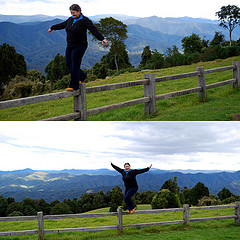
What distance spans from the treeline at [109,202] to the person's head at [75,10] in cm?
1500

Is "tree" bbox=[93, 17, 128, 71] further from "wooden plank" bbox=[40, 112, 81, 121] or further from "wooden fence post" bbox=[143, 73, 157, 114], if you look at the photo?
"wooden plank" bbox=[40, 112, 81, 121]

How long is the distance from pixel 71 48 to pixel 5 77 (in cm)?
5577

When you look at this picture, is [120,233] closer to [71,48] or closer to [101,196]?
[71,48]

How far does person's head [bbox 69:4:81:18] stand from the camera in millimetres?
6607

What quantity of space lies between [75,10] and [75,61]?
1.12 meters

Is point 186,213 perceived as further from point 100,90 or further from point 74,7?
point 74,7

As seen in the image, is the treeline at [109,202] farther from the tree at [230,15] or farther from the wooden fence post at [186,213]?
the tree at [230,15]

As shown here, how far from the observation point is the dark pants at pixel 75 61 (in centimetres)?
694

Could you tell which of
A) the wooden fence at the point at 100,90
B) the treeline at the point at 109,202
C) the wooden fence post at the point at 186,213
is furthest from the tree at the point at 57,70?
the wooden fence post at the point at 186,213

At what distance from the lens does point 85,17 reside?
6781 millimetres

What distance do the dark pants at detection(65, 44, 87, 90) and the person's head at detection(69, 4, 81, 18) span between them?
0.69 m

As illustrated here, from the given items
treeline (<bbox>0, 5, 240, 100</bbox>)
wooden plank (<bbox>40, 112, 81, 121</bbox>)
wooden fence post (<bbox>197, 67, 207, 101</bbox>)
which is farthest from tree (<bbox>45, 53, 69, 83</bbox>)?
wooden plank (<bbox>40, 112, 81, 121</bbox>)

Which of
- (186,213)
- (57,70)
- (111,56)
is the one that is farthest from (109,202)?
(57,70)

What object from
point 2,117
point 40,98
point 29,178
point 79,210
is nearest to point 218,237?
point 40,98
